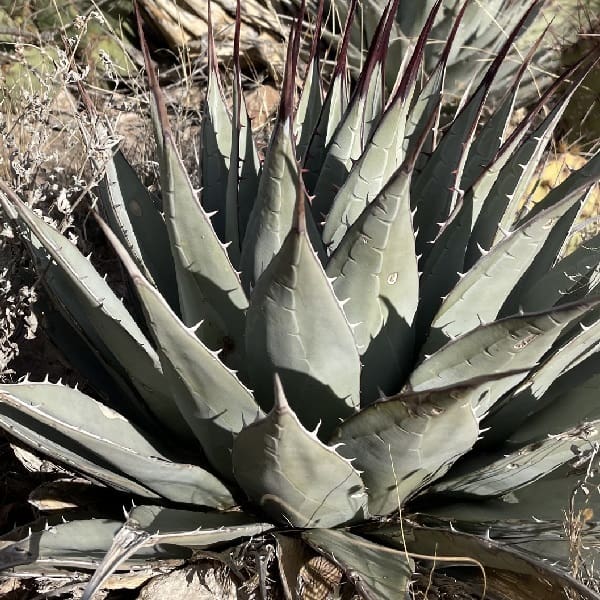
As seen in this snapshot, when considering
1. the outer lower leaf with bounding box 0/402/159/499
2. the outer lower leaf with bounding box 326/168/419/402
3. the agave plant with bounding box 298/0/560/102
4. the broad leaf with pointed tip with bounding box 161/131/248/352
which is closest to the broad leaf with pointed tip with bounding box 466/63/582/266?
the outer lower leaf with bounding box 326/168/419/402

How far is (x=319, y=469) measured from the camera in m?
1.24

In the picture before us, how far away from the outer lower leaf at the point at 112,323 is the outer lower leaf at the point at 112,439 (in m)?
0.08

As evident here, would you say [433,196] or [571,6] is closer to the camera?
[433,196]

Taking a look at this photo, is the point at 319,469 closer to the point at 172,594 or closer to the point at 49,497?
the point at 172,594

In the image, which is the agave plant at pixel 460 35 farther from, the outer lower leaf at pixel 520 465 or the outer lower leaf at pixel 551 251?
the outer lower leaf at pixel 520 465

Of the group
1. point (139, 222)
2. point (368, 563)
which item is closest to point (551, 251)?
point (368, 563)

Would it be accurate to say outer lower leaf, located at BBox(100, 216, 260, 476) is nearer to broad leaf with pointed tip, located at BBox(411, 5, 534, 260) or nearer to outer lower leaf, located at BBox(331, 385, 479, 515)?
outer lower leaf, located at BBox(331, 385, 479, 515)

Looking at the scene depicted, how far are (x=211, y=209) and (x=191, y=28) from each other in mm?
2245

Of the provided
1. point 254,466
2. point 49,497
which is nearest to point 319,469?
point 254,466

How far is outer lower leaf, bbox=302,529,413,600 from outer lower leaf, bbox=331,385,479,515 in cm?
8

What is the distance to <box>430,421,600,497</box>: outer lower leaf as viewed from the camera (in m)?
1.35

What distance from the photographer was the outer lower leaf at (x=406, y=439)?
3.69 feet

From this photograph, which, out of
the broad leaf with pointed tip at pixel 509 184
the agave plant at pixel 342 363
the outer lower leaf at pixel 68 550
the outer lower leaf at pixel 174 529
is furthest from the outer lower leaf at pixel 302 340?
the broad leaf with pointed tip at pixel 509 184

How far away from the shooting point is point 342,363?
51.2 inches
